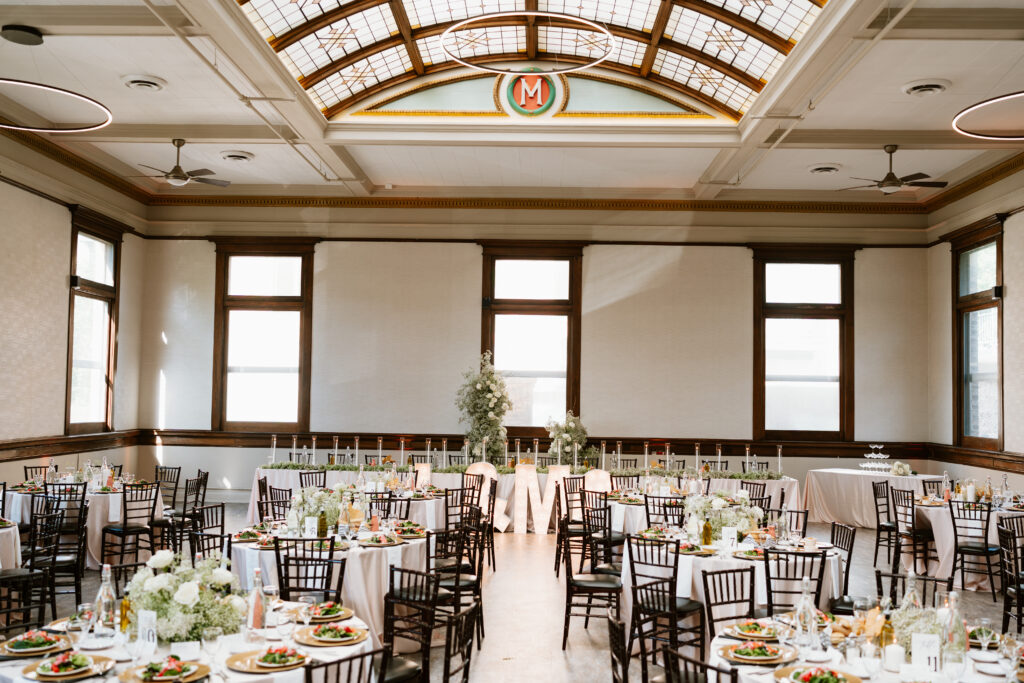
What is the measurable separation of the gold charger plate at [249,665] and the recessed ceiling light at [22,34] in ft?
23.7

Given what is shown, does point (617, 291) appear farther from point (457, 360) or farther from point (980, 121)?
point (980, 121)

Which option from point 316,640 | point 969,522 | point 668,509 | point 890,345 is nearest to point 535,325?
point 890,345

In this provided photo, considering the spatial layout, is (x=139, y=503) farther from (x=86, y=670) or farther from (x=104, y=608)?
(x=86, y=670)

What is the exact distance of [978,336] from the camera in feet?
44.4

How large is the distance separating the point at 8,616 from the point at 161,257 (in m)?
9.62

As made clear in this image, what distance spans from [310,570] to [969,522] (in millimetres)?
6970

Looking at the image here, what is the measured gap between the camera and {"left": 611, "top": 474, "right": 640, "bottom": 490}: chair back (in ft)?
38.4

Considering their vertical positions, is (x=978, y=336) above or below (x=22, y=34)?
below

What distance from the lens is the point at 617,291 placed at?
49.6 feet

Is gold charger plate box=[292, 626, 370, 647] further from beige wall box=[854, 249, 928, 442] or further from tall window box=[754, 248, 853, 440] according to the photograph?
beige wall box=[854, 249, 928, 442]

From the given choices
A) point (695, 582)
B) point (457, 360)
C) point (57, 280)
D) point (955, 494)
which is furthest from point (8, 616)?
point (955, 494)

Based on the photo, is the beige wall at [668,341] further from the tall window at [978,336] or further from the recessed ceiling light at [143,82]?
the recessed ceiling light at [143,82]

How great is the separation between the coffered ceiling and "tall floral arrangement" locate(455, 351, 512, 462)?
3.47 m

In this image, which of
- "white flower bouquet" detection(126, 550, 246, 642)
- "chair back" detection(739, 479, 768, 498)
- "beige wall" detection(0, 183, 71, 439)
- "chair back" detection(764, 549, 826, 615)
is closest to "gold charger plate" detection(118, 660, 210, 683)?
"white flower bouquet" detection(126, 550, 246, 642)
